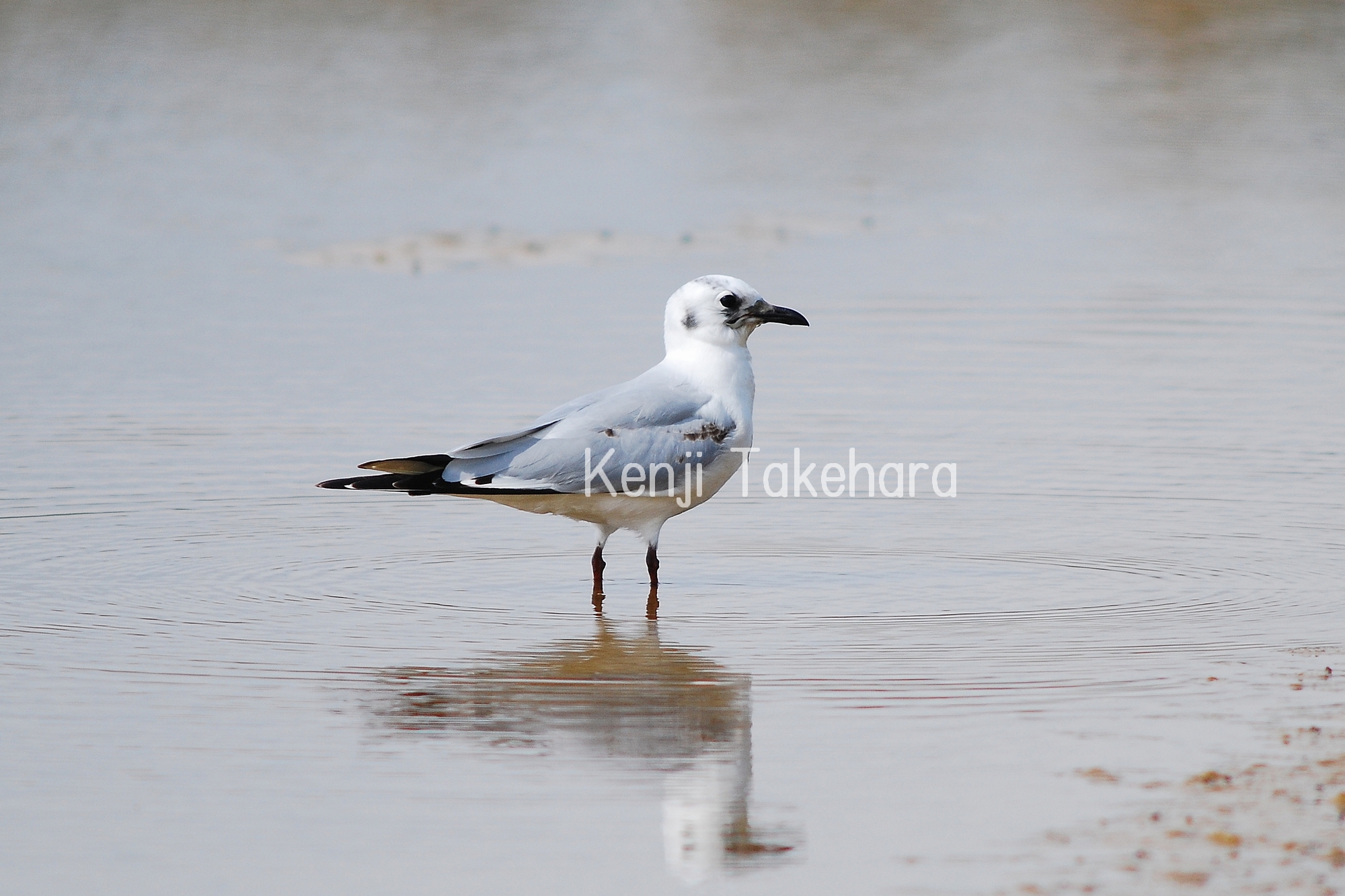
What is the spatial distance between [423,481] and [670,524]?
1.93m

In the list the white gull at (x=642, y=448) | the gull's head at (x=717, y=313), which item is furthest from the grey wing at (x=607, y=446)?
the gull's head at (x=717, y=313)

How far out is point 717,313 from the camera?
8.31m

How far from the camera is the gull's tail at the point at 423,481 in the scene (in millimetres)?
7828

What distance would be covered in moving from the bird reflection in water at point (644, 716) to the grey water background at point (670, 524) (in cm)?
2

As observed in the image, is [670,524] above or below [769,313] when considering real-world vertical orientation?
below

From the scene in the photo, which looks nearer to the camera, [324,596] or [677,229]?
[324,596]

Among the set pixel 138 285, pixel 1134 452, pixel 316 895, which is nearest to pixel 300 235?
pixel 138 285

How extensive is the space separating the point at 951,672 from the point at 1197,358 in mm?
6350

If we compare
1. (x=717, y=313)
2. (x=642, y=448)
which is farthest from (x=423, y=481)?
(x=717, y=313)

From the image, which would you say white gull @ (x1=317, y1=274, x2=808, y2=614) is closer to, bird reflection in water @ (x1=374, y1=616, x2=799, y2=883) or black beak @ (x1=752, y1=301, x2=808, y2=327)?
black beak @ (x1=752, y1=301, x2=808, y2=327)

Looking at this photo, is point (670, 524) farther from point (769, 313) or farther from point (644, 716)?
point (644, 716)

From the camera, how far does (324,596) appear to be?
311 inches

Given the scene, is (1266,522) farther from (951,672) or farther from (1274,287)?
(1274,287)

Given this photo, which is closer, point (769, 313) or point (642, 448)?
point (642, 448)
